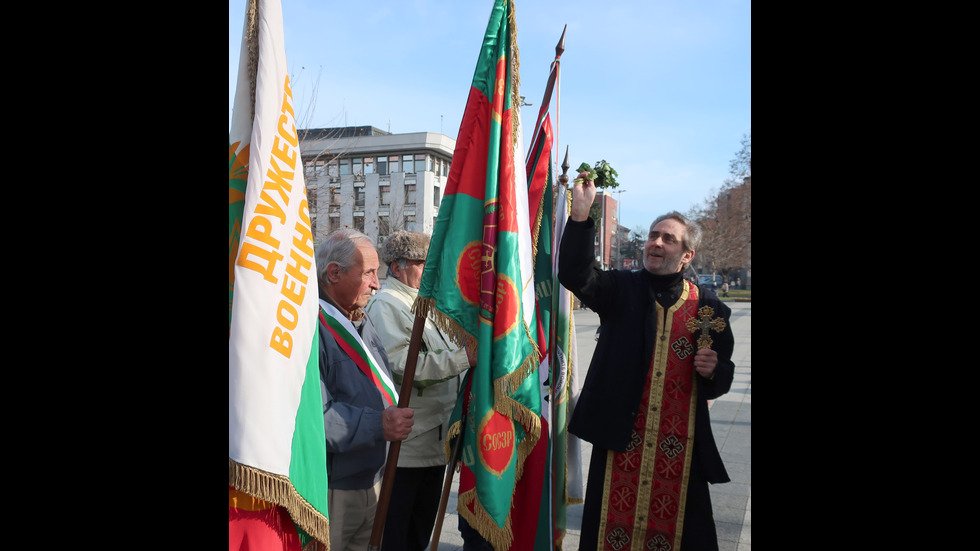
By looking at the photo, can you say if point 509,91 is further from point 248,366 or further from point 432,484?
point 432,484

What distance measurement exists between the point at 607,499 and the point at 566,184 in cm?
189

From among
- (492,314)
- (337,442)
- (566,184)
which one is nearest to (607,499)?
(492,314)

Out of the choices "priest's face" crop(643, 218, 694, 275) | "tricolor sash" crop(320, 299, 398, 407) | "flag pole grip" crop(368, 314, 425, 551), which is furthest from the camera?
"priest's face" crop(643, 218, 694, 275)

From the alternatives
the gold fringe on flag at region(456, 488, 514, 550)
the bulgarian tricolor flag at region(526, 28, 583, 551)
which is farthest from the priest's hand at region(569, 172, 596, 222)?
the gold fringe on flag at region(456, 488, 514, 550)

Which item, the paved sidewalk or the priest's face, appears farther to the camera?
the paved sidewalk

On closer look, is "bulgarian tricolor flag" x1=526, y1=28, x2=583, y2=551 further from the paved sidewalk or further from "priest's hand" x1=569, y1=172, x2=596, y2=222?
the paved sidewalk

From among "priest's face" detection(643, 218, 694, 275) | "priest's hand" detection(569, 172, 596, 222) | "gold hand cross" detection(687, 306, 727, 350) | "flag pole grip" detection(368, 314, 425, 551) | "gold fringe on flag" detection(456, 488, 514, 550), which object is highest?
"priest's hand" detection(569, 172, 596, 222)

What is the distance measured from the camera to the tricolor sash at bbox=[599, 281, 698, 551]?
3180mm

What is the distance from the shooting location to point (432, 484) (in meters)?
3.47

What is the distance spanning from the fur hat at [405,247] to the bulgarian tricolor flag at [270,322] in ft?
5.20

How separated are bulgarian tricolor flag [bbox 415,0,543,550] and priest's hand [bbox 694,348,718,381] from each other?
0.84 m

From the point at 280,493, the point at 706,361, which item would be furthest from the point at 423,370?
the point at 280,493

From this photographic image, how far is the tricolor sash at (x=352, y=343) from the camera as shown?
8.79ft

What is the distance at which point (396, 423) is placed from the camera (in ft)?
8.16
